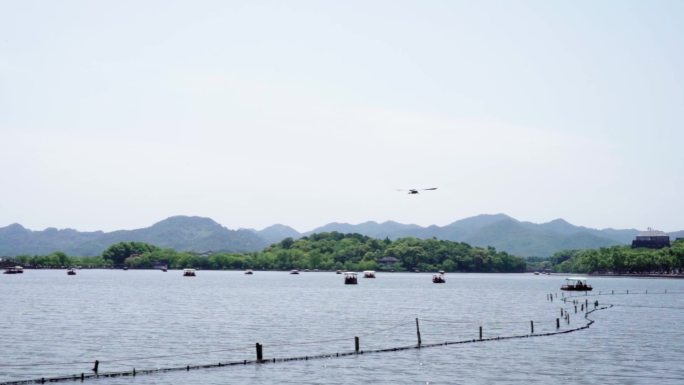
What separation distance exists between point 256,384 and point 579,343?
47950 mm

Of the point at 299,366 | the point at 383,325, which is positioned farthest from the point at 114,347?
the point at 383,325

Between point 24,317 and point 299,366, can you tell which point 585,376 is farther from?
point 24,317

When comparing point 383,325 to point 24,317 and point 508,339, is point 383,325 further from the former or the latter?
point 24,317

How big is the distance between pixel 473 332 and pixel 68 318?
215 ft

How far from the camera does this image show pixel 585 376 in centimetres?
7206

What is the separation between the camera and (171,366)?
74812mm

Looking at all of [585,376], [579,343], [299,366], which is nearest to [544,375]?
[585,376]

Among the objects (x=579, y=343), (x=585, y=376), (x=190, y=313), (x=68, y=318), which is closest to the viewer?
(x=585, y=376)

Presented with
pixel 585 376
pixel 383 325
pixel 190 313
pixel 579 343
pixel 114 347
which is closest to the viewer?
pixel 585 376

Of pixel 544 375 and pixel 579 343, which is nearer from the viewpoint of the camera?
pixel 544 375

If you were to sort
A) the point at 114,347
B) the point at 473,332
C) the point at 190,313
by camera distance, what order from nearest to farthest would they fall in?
the point at 114,347, the point at 473,332, the point at 190,313

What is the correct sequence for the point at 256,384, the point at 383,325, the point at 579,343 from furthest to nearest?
the point at 383,325 → the point at 579,343 → the point at 256,384

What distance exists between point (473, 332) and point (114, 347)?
1930 inches

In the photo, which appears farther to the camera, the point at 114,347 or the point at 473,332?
the point at 473,332
